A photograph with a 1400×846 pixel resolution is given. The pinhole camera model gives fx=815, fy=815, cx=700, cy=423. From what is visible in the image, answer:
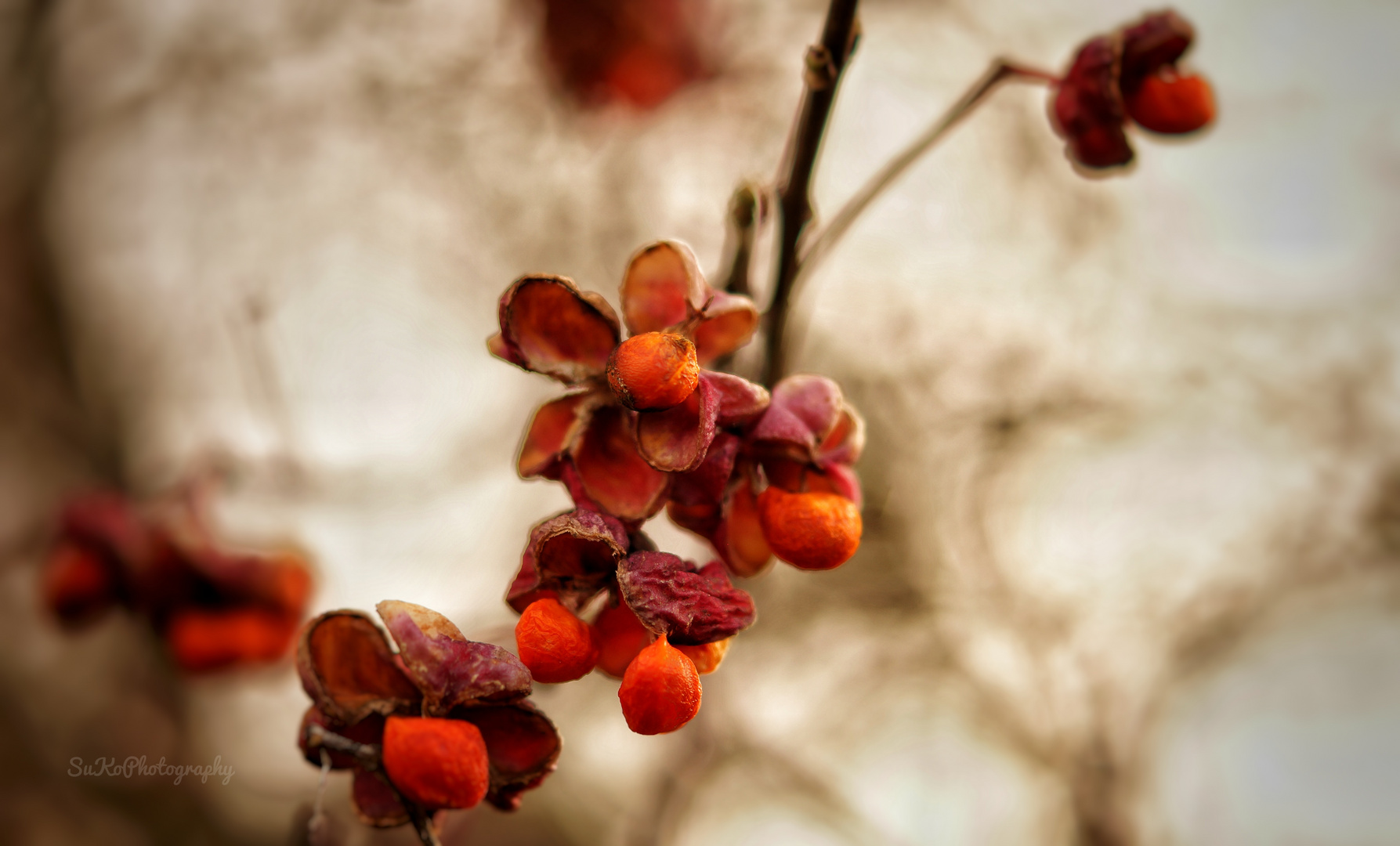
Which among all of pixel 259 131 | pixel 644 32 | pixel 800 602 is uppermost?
pixel 644 32

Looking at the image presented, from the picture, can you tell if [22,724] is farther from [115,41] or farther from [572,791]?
[115,41]

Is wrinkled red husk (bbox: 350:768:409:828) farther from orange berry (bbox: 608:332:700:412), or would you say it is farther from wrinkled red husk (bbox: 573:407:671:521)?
orange berry (bbox: 608:332:700:412)

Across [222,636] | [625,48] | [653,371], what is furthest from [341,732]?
[625,48]

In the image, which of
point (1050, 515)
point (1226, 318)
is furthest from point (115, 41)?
point (1226, 318)

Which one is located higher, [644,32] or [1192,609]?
[644,32]
